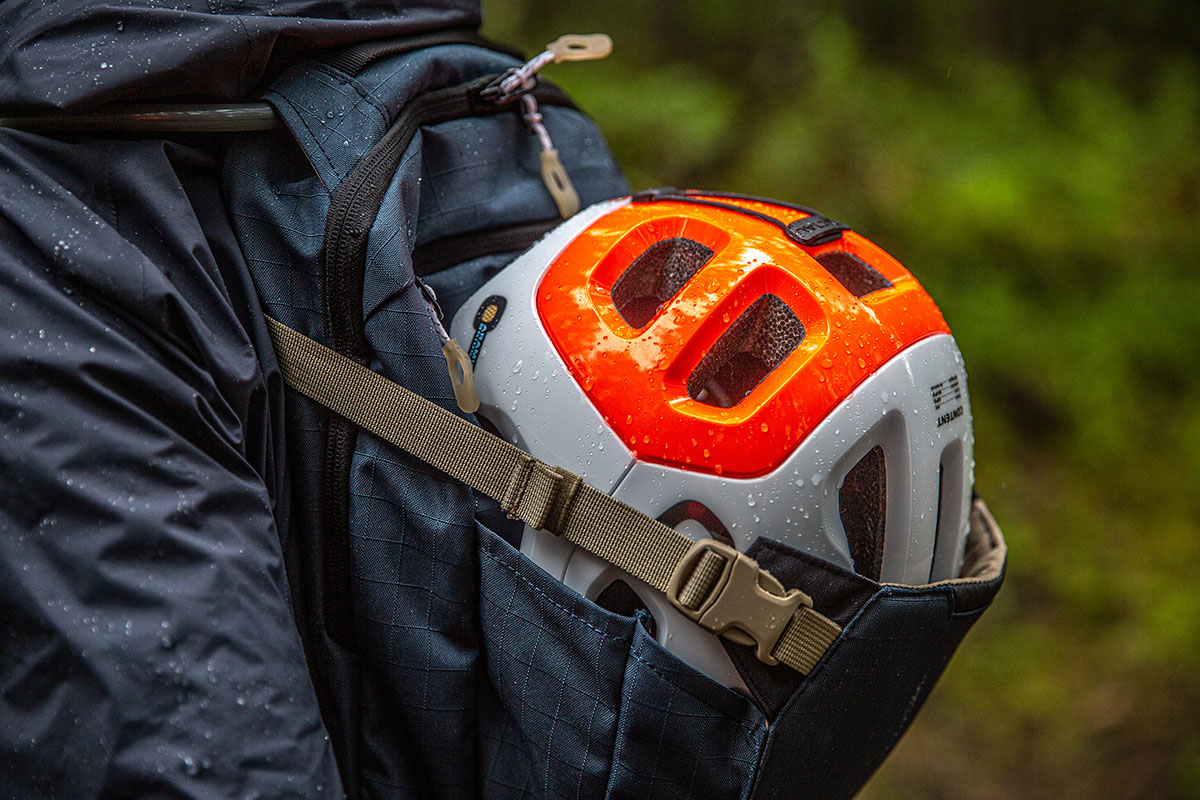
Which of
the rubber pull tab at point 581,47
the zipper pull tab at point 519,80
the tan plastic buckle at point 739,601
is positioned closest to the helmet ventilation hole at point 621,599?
the tan plastic buckle at point 739,601

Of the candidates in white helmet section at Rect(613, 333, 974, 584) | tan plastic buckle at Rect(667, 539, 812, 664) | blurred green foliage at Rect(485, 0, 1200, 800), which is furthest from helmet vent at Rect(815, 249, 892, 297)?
blurred green foliage at Rect(485, 0, 1200, 800)

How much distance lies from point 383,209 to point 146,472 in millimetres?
453

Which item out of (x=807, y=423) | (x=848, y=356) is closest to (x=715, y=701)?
(x=807, y=423)

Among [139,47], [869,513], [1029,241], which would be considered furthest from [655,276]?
[1029,241]

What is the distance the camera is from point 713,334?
1286mm

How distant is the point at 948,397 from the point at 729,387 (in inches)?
13.2

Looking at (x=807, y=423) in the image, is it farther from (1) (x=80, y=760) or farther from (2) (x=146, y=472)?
(1) (x=80, y=760)

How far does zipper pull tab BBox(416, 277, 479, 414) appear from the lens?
125 centimetres

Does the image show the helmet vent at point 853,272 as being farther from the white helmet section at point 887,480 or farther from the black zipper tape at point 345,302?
the black zipper tape at point 345,302

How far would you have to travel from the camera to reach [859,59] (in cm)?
546

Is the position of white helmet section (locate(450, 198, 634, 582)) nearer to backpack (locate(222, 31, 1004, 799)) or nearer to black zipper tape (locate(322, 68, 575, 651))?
backpack (locate(222, 31, 1004, 799))

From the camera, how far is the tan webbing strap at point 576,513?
3.78ft

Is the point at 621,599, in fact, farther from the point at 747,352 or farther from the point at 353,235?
the point at 353,235

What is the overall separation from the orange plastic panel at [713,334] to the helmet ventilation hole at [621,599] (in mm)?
194
